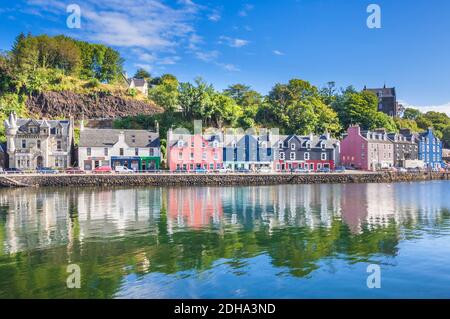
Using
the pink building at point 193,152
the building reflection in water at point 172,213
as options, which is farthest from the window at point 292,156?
the building reflection in water at point 172,213

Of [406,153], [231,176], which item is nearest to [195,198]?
[231,176]

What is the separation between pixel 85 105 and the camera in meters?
87.4

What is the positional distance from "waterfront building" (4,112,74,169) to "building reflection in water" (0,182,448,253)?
21.4 metres

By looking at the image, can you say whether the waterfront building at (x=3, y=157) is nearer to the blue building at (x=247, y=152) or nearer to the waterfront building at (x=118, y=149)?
the waterfront building at (x=118, y=149)

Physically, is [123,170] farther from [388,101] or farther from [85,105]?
[388,101]

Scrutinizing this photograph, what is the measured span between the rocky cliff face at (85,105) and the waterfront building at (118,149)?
21646 mm

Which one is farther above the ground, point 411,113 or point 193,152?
point 411,113

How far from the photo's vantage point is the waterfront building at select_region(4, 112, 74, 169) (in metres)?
61.2

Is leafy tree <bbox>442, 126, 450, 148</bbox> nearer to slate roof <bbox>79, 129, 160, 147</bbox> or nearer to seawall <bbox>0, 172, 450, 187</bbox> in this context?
seawall <bbox>0, 172, 450, 187</bbox>

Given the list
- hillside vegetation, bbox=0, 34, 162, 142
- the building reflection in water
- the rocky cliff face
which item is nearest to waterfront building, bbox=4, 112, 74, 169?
hillside vegetation, bbox=0, 34, 162, 142

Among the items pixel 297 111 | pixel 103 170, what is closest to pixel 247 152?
pixel 297 111

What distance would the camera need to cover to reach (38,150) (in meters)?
62.1

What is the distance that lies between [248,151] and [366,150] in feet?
84.2
